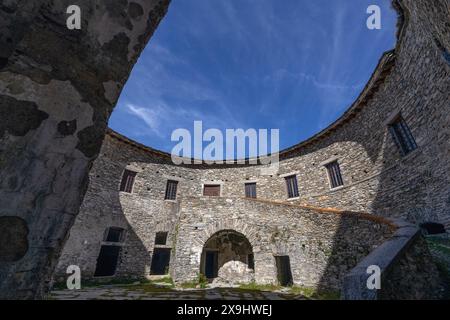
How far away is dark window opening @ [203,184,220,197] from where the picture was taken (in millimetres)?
14851

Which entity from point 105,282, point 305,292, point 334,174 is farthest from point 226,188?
point 305,292

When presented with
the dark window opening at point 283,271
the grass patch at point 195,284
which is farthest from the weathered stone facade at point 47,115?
the dark window opening at point 283,271

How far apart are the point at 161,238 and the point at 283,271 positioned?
723 cm

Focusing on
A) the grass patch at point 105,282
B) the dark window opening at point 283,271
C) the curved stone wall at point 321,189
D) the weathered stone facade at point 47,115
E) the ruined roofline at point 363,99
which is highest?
the ruined roofline at point 363,99

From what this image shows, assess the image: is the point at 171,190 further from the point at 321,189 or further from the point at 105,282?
the point at 321,189

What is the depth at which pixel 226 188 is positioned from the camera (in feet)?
48.8

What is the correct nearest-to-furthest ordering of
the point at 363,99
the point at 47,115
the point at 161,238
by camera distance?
the point at 47,115
the point at 363,99
the point at 161,238

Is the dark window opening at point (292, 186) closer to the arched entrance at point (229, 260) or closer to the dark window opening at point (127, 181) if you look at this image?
the arched entrance at point (229, 260)

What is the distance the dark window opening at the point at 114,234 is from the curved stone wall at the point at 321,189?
34 cm

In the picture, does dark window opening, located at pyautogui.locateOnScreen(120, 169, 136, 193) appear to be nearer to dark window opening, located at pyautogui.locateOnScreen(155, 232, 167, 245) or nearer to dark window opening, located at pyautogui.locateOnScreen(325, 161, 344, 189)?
dark window opening, located at pyautogui.locateOnScreen(155, 232, 167, 245)

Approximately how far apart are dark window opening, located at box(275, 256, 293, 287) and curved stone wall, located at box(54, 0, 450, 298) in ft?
1.69

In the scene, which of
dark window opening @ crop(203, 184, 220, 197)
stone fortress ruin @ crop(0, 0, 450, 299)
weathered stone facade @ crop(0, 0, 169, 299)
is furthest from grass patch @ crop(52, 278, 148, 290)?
weathered stone facade @ crop(0, 0, 169, 299)

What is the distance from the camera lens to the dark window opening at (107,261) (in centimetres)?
1041
